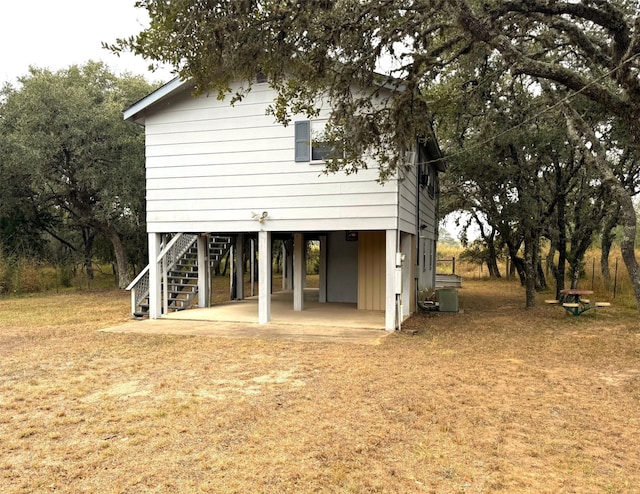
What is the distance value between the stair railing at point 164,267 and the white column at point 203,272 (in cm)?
50

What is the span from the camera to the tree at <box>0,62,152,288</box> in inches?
594

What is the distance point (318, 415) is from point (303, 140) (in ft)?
20.2

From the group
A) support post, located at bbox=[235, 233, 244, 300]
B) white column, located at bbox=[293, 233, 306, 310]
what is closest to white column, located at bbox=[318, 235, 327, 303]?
white column, located at bbox=[293, 233, 306, 310]

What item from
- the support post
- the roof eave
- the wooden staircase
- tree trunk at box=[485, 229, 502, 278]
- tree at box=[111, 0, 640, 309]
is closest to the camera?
tree at box=[111, 0, 640, 309]

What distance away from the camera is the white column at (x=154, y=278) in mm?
10469

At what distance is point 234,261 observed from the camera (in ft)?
47.4

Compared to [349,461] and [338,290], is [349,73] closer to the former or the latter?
[349,461]

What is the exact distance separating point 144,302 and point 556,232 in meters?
11.3

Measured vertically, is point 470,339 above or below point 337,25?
below

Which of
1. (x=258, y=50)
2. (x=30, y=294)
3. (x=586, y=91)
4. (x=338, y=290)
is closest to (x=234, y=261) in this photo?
(x=338, y=290)

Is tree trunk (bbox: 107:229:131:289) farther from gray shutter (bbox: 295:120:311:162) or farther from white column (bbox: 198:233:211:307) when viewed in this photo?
gray shutter (bbox: 295:120:311:162)

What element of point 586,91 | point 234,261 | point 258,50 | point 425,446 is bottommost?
point 425,446

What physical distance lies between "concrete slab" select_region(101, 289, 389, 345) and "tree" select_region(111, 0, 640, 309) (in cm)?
349

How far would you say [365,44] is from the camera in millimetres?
6703
